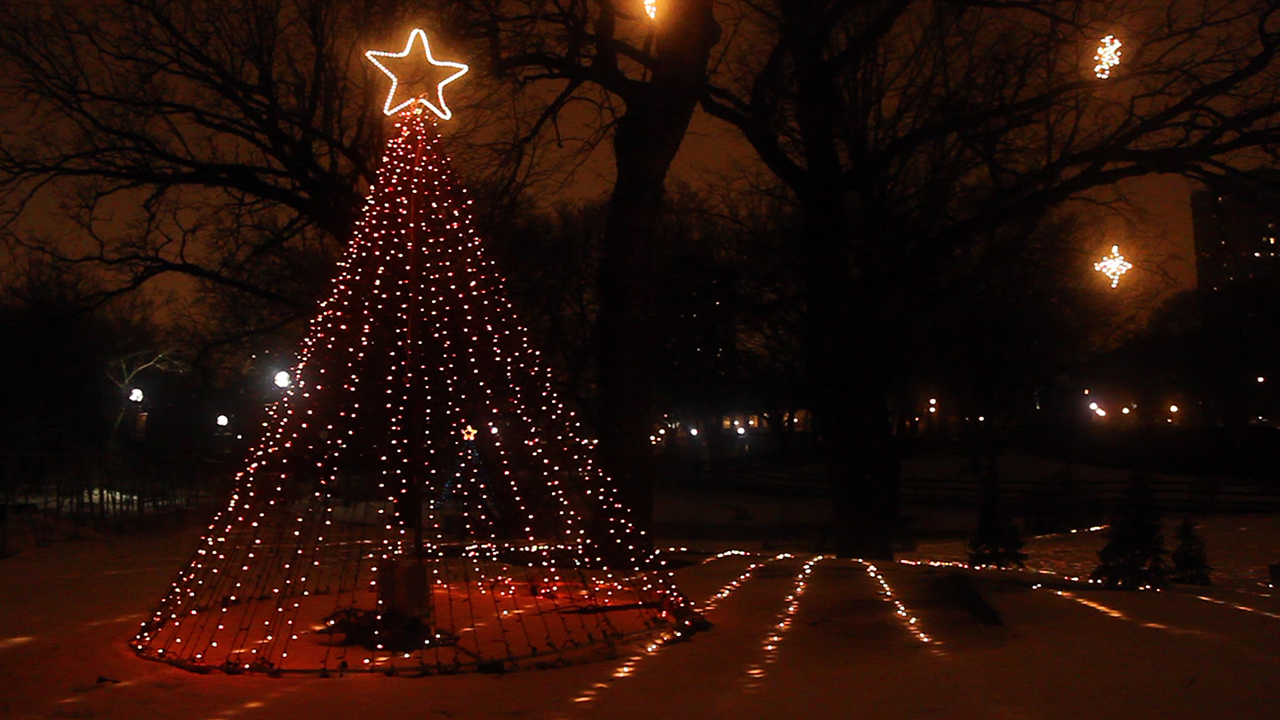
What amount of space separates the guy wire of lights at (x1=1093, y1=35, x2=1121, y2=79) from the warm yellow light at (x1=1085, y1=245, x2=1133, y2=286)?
3009 millimetres

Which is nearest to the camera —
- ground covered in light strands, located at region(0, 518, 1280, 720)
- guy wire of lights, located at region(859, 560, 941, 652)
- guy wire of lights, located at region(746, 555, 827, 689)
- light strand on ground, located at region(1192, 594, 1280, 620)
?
ground covered in light strands, located at region(0, 518, 1280, 720)

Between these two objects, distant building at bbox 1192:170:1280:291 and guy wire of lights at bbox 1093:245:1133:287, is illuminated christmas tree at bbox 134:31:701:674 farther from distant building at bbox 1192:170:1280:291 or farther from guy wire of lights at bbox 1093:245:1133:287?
guy wire of lights at bbox 1093:245:1133:287

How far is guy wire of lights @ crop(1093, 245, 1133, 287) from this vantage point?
49.4ft

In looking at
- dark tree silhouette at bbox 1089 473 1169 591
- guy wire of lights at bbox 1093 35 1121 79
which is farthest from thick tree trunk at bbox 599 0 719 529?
dark tree silhouette at bbox 1089 473 1169 591

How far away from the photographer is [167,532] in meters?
16.7

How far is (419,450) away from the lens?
769 centimetres

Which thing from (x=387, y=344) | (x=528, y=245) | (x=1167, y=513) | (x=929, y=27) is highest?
(x=929, y=27)

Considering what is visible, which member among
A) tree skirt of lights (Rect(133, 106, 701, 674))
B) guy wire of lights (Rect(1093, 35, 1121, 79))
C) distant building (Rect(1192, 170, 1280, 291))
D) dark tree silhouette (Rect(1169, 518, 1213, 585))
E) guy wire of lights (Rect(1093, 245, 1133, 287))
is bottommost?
dark tree silhouette (Rect(1169, 518, 1213, 585))

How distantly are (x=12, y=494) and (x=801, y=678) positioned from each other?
1292cm

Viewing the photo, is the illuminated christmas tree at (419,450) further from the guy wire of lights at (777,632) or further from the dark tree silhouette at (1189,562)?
the dark tree silhouette at (1189,562)

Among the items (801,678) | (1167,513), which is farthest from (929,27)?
(1167,513)

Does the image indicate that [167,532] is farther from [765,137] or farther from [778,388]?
[778,388]

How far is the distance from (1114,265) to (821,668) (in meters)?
10.4

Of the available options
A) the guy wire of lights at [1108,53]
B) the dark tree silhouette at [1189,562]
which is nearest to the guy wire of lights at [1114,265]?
the guy wire of lights at [1108,53]
